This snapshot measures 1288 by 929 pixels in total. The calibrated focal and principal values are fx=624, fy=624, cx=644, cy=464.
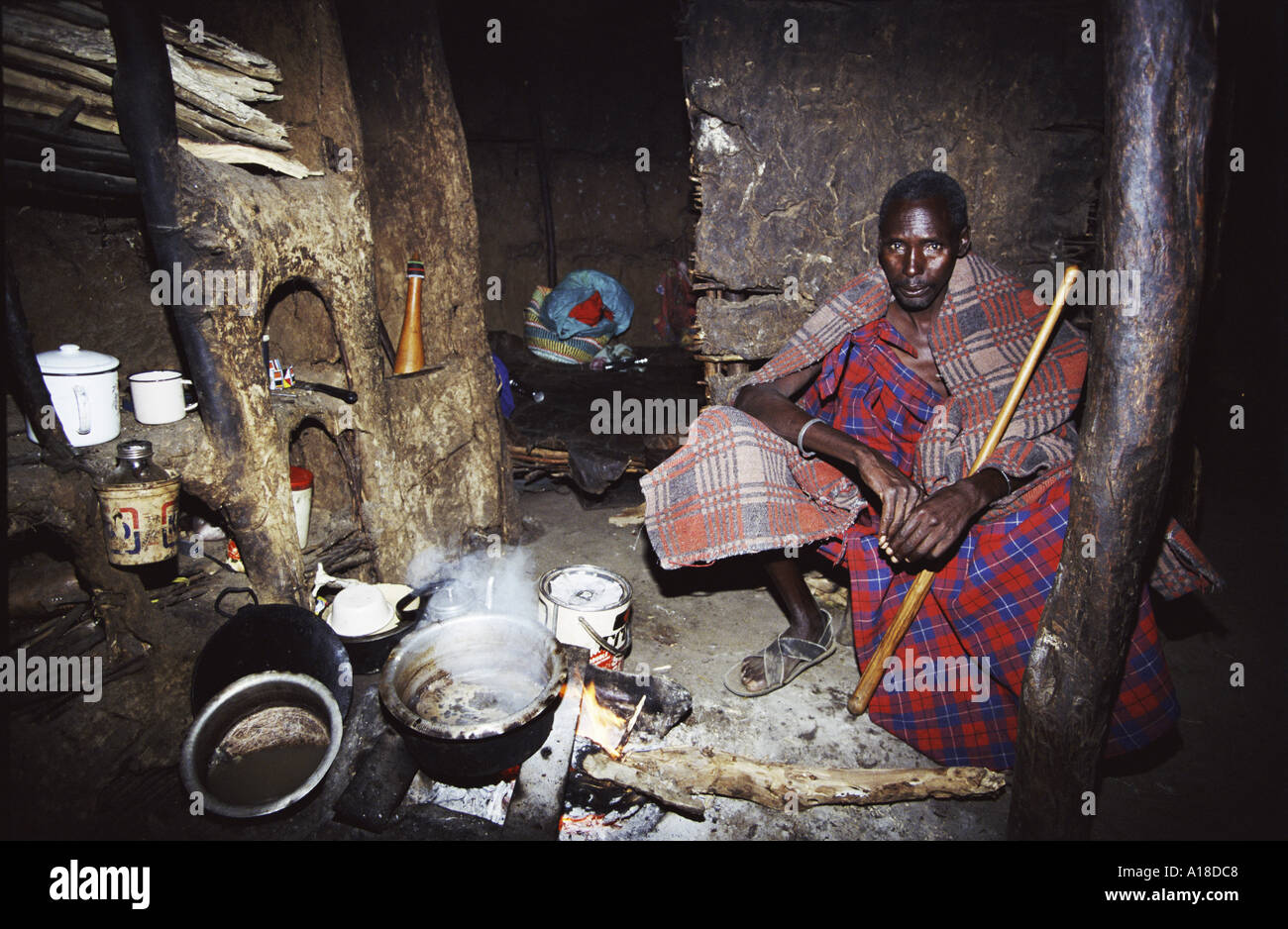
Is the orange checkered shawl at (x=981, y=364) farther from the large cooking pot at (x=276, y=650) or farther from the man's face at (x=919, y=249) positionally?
the large cooking pot at (x=276, y=650)

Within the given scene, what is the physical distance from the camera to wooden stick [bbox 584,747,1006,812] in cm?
203

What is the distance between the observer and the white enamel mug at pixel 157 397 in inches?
89.9

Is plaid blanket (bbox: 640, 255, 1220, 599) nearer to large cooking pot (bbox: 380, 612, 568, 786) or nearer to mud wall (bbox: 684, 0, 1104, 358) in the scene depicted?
mud wall (bbox: 684, 0, 1104, 358)

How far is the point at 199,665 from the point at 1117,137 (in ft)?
10.1

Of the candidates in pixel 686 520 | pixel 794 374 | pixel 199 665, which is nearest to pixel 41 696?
pixel 199 665

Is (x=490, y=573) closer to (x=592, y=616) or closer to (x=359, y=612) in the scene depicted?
(x=359, y=612)

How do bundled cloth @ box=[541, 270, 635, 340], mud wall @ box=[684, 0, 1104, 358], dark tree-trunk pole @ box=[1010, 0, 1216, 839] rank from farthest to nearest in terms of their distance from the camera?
bundled cloth @ box=[541, 270, 635, 340], mud wall @ box=[684, 0, 1104, 358], dark tree-trunk pole @ box=[1010, 0, 1216, 839]

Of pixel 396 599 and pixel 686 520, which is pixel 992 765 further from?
pixel 396 599

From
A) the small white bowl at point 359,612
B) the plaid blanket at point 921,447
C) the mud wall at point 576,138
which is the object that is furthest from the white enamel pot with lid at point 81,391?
the mud wall at point 576,138

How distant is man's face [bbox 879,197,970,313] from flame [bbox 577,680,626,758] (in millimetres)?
2067

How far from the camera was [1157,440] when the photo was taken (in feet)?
5.19

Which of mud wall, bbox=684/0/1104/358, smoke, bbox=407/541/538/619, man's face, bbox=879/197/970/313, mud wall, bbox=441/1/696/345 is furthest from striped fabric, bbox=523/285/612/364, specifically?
man's face, bbox=879/197/970/313

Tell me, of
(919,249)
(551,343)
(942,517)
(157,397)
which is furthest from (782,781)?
(551,343)

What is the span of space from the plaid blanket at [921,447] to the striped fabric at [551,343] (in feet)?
13.1
